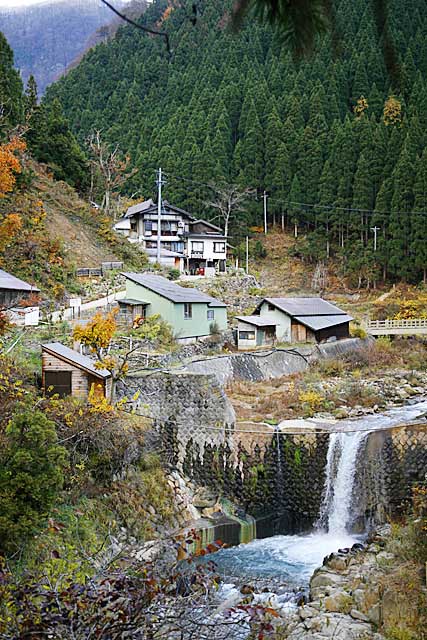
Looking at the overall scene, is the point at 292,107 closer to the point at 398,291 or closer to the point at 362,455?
the point at 398,291

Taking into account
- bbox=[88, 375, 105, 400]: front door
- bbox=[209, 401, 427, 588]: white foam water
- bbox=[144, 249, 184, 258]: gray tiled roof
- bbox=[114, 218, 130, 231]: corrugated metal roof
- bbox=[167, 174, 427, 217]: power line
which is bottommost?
bbox=[209, 401, 427, 588]: white foam water

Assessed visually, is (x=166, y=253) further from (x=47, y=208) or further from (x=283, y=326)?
(x=283, y=326)

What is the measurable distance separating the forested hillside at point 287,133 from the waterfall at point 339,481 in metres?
20.3

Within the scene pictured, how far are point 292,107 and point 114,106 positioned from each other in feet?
52.4

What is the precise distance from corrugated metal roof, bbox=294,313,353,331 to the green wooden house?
10.6 feet

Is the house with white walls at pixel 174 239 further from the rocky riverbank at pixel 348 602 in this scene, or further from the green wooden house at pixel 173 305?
the rocky riverbank at pixel 348 602

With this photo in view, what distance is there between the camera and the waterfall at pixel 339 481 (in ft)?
38.4

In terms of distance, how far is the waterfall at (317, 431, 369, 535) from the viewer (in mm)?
11711

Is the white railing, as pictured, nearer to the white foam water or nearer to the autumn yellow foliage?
the white foam water

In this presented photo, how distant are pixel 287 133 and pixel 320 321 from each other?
2152 cm

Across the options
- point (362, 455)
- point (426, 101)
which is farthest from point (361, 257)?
point (362, 455)

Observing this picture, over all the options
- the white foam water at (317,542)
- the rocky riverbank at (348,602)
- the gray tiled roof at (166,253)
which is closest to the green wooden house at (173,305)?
the white foam water at (317,542)

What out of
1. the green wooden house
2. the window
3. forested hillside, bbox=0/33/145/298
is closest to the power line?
forested hillside, bbox=0/33/145/298

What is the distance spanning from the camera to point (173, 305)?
62.7 ft
